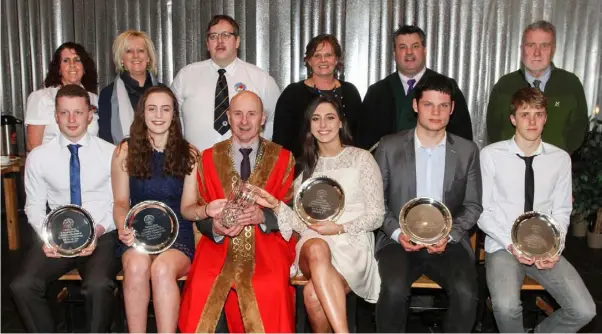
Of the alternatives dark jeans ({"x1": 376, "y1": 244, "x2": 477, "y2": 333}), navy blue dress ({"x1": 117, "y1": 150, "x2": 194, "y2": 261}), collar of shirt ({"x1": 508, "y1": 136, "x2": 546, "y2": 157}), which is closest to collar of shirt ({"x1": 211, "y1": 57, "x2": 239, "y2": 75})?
navy blue dress ({"x1": 117, "y1": 150, "x2": 194, "y2": 261})

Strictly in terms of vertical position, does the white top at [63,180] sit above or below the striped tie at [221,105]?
below

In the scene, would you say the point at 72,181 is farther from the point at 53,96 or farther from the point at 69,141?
the point at 53,96

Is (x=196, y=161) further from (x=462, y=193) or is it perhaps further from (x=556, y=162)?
(x=556, y=162)

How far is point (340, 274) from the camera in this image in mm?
3561

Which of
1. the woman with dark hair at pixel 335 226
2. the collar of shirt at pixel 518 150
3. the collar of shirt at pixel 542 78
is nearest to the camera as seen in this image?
the woman with dark hair at pixel 335 226

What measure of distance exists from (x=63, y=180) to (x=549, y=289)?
3094mm

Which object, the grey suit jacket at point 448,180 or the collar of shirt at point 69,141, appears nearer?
the grey suit jacket at point 448,180

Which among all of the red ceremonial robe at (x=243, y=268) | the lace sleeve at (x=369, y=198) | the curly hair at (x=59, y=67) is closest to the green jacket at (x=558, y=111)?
the lace sleeve at (x=369, y=198)

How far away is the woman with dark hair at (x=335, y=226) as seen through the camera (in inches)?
135

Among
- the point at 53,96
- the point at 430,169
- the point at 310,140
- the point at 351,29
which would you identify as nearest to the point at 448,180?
the point at 430,169

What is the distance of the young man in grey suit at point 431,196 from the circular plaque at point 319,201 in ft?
1.13

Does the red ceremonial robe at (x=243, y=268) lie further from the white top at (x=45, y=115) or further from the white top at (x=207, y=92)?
the white top at (x=45, y=115)

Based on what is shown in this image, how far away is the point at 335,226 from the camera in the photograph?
3623 millimetres

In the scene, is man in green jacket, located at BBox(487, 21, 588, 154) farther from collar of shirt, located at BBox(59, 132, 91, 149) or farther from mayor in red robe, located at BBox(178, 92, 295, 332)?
collar of shirt, located at BBox(59, 132, 91, 149)
